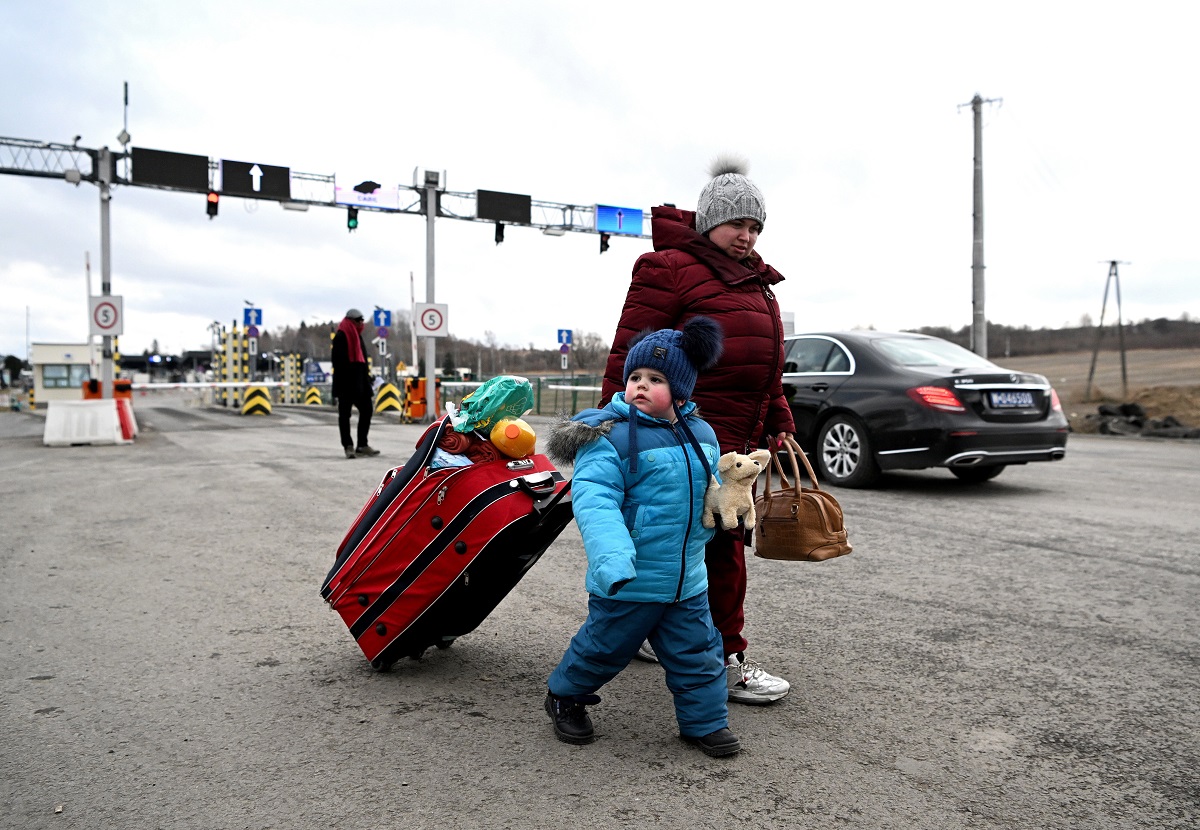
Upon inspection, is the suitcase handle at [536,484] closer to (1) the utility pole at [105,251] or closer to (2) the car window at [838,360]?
(2) the car window at [838,360]

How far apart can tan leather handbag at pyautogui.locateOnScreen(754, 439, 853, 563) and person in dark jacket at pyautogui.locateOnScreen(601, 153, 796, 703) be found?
110 millimetres

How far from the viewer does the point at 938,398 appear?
7992 mm

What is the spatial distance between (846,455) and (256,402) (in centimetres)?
2176

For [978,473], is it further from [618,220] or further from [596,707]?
[618,220]

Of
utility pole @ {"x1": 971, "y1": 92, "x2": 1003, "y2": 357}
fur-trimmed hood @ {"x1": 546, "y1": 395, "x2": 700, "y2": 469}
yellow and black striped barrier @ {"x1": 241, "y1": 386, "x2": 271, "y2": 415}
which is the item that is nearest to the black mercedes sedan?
fur-trimmed hood @ {"x1": 546, "y1": 395, "x2": 700, "y2": 469}

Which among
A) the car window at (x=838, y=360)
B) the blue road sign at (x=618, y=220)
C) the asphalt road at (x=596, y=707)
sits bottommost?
the asphalt road at (x=596, y=707)

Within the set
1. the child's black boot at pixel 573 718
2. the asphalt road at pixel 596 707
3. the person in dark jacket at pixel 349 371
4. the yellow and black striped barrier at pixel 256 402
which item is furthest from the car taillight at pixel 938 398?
the yellow and black striped barrier at pixel 256 402

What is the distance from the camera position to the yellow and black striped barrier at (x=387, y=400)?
2702 centimetres

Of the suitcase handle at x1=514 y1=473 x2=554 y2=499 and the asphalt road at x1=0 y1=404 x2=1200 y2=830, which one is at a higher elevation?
the suitcase handle at x1=514 y1=473 x2=554 y2=499

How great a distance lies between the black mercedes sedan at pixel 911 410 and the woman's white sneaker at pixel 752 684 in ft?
16.6

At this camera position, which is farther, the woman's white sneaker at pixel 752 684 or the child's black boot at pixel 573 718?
the woman's white sneaker at pixel 752 684

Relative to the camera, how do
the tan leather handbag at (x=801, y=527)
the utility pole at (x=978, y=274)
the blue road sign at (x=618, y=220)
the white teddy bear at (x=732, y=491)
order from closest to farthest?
the white teddy bear at (x=732, y=491) < the tan leather handbag at (x=801, y=527) < the utility pole at (x=978, y=274) < the blue road sign at (x=618, y=220)

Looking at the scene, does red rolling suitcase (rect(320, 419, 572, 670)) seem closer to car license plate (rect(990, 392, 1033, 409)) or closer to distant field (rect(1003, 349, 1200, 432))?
car license plate (rect(990, 392, 1033, 409))

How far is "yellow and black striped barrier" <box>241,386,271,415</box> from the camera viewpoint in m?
26.6
